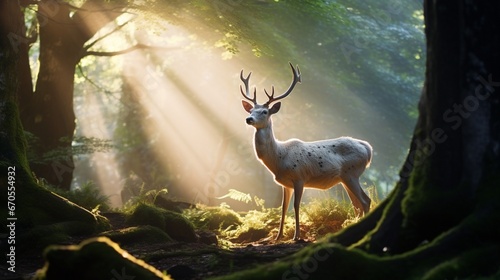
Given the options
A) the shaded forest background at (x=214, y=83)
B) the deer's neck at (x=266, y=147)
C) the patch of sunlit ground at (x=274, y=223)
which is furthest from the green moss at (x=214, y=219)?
the shaded forest background at (x=214, y=83)

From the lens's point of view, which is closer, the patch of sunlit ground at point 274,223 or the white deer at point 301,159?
the white deer at point 301,159

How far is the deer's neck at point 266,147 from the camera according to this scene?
12883mm

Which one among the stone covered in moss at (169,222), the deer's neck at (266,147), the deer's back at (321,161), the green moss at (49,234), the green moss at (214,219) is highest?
the deer's neck at (266,147)

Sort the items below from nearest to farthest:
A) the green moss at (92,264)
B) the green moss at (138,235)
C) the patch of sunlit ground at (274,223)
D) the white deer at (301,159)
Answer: the green moss at (92,264) → the green moss at (138,235) → the white deer at (301,159) → the patch of sunlit ground at (274,223)

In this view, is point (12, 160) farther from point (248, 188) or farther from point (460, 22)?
point (248, 188)

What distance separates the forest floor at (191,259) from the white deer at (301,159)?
195 centimetres

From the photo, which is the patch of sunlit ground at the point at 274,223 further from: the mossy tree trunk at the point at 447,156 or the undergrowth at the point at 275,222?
the mossy tree trunk at the point at 447,156

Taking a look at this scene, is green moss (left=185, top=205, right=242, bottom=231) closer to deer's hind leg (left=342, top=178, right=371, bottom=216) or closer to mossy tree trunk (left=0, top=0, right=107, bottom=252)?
deer's hind leg (left=342, top=178, right=371, bottom=216)

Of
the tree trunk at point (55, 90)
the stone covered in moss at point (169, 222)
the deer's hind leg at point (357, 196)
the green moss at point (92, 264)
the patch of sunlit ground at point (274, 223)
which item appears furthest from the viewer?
the tree trunk at point (55, 90)

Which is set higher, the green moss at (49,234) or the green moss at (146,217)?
the green moss at (49,234)

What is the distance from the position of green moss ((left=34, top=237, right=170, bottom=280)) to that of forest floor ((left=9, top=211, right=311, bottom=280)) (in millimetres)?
1274

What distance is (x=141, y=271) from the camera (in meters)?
6.82

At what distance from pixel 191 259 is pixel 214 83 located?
833 inches

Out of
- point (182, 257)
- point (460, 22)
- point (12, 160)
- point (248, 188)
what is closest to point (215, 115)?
point (248, 188)
